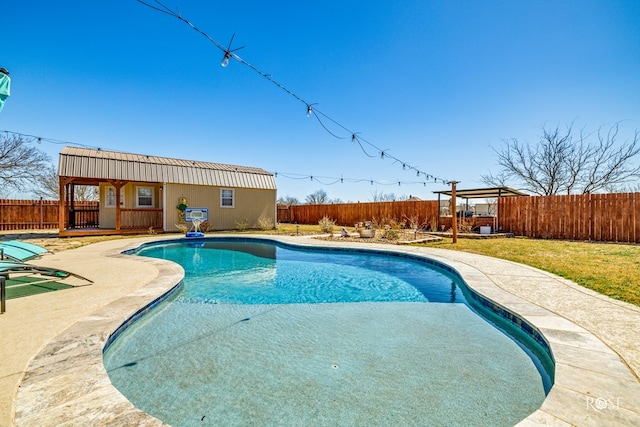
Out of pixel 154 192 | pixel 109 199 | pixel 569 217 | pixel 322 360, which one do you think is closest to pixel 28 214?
pixel 109 199

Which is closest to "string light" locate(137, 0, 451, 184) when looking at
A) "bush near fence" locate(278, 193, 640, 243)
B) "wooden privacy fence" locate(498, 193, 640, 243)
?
"bush near fence" locate(278, 193, 640, 243)

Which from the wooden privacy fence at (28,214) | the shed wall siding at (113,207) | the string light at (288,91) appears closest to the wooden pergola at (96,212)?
the shed wall siding at (113,207)

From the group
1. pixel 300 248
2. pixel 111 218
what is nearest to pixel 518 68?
pixel 300 248

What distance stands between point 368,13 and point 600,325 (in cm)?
835

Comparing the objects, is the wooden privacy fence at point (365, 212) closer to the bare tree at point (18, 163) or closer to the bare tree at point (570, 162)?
the bare tree at point (570, 162)

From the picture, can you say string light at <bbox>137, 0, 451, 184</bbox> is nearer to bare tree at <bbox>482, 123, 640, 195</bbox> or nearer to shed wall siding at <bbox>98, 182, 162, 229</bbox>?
shed wall siding at <bbox>98, 182, 162, 229</bbox>

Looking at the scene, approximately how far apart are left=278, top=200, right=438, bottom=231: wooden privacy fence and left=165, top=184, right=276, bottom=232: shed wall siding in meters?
5.15

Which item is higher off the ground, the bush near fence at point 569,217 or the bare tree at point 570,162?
the bare tree at point 570,162

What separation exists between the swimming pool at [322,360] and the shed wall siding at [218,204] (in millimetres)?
9669

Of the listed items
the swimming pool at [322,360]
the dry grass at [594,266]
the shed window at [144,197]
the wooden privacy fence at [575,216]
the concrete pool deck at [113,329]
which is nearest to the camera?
the concrete pool deck at [113,329]

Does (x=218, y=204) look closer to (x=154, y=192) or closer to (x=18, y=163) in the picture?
(x=154, y=192)

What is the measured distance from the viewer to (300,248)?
30.9 feet

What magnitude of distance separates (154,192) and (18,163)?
30.0 ft

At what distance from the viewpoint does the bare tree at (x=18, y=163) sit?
630 inches
